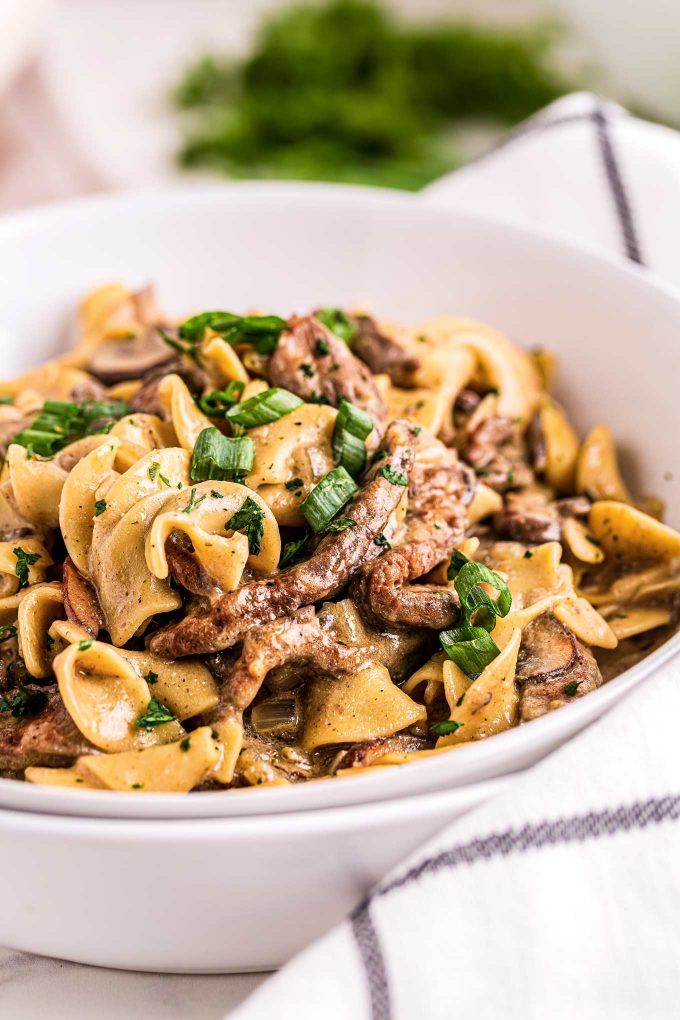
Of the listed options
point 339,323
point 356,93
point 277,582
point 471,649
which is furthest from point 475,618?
point 356,93

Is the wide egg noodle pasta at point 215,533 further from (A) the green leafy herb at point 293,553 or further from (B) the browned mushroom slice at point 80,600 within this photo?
(B) the browned mushroom slice at point 80,600

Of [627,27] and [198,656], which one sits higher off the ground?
[627,27]

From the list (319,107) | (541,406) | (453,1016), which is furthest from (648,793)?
(319,107)

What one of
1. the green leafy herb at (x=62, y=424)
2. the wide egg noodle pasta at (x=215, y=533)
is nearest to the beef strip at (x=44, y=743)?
the wide egg noodle pasta at (x=215, y=533)

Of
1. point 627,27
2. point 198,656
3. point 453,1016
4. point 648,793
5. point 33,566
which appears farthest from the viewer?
point 627,27

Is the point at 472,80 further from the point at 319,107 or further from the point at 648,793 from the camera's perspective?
the point at 648,793

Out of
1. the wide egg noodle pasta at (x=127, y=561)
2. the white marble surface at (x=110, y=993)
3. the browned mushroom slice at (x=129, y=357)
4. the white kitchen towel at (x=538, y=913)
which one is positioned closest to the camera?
the white kitchen towel at (x=538, y=913)

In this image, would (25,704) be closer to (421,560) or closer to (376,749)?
(376,749)

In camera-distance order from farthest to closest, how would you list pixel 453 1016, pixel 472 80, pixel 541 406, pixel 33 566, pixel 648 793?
pixel 472 80, pixel 541 406, pixel 33 566, pixel 648 793, pixel 453 1016
